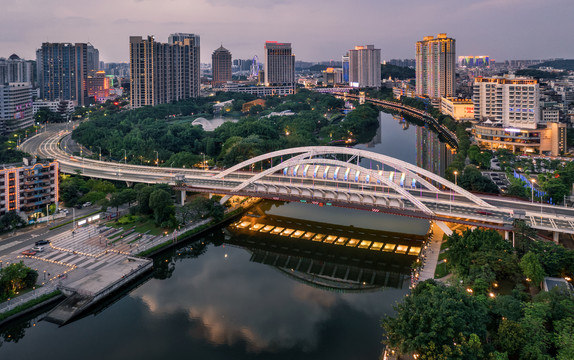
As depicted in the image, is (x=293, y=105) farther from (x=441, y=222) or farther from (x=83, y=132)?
(x=441, y=222)

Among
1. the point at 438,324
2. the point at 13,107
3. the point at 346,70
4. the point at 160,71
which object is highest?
the point at 346,70

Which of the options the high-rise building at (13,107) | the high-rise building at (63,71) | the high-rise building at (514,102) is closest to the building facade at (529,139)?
the high-rise building at (514,102)

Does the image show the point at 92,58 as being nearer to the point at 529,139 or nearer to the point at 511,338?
the point at 529,139

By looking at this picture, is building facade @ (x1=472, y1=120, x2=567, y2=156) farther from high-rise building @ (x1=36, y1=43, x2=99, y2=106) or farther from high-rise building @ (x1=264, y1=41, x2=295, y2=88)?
high-rise building @ (x1=264, y1=41, x2=295, y2=88)

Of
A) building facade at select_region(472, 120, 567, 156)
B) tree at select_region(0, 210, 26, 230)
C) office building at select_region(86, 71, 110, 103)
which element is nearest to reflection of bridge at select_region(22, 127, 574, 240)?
tree at select_region(0, 210, 26, 230)

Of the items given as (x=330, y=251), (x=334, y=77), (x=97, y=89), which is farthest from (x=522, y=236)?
(x=334, y=77)

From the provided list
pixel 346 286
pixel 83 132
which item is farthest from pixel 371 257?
pixel 83 132

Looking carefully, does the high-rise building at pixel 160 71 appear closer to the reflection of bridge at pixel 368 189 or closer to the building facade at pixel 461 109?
the building facade at pixel 461 109
